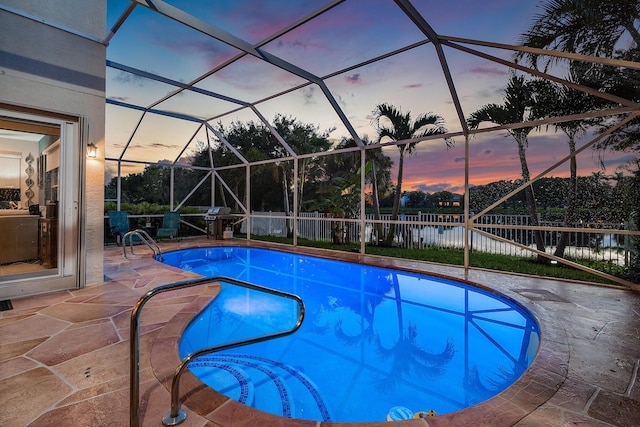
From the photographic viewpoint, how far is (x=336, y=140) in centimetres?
1462

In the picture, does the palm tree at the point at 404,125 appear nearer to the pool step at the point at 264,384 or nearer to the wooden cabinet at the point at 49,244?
the pool step at the point at 264,384

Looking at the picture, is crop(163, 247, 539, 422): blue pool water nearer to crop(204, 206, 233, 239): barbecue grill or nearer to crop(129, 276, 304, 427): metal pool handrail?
crop(129, 276, 304, 427): metal pool handrail

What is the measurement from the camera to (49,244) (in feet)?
14.4

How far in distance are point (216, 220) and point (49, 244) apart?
6521 millimetres

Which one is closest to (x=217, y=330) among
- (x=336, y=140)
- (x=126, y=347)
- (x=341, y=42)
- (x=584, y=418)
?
(x=126, y=347)

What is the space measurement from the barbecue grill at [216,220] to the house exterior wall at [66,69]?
6.30 meters

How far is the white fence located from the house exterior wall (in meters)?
5.42

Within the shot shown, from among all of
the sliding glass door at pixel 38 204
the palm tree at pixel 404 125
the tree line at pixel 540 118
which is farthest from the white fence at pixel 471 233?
the sliding glass door at pixel 38 204

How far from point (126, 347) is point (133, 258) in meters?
5.13

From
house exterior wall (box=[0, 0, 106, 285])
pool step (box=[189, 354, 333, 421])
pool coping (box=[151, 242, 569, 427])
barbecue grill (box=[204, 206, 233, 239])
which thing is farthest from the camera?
barbecue grill (box=[204, 206, 233, 239])

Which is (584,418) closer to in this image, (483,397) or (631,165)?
(483,397)

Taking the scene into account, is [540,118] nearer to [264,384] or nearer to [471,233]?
[471,233]

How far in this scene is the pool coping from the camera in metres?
1.78

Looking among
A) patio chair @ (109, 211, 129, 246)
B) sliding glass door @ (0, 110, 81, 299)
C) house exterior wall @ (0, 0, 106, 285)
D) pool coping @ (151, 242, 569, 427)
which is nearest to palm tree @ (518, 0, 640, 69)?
pool coping @ (151, 242, 569, 427)
